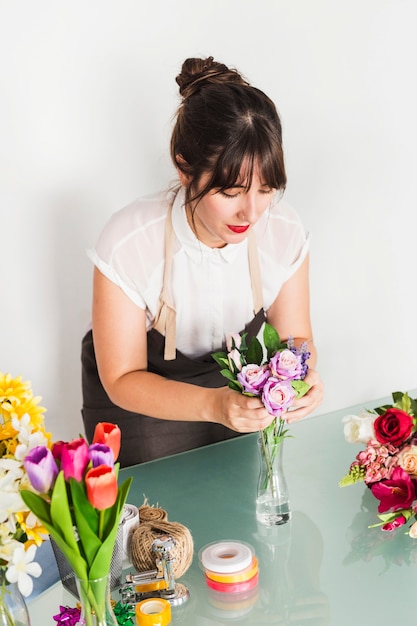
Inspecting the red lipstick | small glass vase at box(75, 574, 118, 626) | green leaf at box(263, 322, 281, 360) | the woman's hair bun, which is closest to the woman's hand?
green leaf at box(263, 322, 281, 360)

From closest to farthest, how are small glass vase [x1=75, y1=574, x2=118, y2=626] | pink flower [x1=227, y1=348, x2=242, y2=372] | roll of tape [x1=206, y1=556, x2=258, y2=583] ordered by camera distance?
small glass vase [x1=75, y1=574, x2=118, y2=626] < roll of tape [x1=206, y1=556, x2=258, y2=583] < pink flower [x1=227, y1=348, x2=242, y2=372]

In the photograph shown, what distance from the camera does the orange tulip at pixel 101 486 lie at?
103 centimetres

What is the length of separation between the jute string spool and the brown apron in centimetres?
71

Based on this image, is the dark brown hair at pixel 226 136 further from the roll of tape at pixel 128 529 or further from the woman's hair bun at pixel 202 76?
the roll of tape at pixel 128 529

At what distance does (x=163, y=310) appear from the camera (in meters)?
2.16

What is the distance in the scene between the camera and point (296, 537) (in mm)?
1680

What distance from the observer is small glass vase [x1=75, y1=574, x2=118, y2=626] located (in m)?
1.15

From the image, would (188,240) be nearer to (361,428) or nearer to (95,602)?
(361,428)

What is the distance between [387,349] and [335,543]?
1.46 metres

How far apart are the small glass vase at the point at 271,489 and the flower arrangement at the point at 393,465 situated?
0.12 m

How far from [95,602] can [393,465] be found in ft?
2.43

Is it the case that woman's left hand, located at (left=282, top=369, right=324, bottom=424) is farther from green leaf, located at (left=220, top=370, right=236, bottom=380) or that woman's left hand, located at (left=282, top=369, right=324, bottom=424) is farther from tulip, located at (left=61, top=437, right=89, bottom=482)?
tulip, located at (left=61, top=437, right=89, bottom=482)

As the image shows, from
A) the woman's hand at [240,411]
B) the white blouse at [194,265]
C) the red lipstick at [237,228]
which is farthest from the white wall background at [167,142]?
the woman's hand at [240,411]

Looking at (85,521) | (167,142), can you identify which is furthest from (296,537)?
(167,142)
